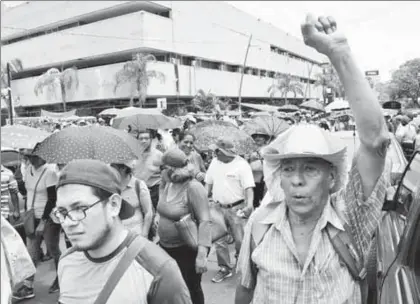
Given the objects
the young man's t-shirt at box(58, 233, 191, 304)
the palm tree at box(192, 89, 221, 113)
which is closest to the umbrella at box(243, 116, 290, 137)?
the young man's t-shirt at box(58, 233, 191, 304)

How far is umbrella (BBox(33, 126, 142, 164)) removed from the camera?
411 centimetres

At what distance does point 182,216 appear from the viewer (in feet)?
12.8

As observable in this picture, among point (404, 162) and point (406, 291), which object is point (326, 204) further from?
point (404, 162)

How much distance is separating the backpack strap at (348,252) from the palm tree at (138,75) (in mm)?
34676

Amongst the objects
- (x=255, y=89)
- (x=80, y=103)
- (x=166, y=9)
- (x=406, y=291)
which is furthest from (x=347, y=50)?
(x=255, y=89)

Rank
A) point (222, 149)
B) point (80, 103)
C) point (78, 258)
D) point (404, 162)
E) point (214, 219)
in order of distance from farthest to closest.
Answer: point (80, 103) < point (404, 162) < point (222, 149) < point (214, 219) < point (78, 258)

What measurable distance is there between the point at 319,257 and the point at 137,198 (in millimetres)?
2557

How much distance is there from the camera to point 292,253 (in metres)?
2.06

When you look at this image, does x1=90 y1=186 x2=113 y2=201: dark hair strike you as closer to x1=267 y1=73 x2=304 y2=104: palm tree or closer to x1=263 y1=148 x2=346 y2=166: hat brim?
x1=263 y1=148 x2=346 y2=166: hat brim

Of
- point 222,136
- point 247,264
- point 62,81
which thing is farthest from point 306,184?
point 62,81

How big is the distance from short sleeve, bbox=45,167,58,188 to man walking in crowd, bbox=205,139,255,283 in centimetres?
192

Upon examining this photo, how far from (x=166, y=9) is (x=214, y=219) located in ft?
124

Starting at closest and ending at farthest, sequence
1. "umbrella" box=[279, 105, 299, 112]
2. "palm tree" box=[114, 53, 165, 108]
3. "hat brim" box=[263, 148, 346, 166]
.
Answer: "hat brim" box=[263, 148, 346, 166], "umbrella" box=[279, 105, 299, 112], "palm tree" box=[114, 53, 165, 108]

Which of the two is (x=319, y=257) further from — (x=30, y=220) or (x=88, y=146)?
(x=30, y=220)
